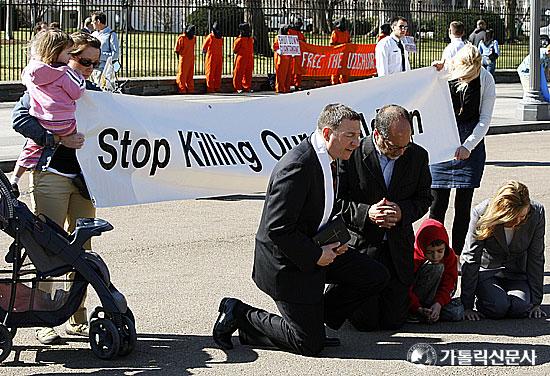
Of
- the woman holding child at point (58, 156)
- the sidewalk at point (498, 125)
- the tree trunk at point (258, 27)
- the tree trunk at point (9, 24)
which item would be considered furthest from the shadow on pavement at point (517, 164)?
the tree trunk at point (258, 27)

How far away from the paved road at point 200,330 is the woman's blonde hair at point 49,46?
5.78ft

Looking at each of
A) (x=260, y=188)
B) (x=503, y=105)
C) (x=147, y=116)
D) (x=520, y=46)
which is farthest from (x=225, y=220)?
(x=520, y=46)

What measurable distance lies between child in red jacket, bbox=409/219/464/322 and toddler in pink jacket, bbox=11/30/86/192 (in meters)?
2.52

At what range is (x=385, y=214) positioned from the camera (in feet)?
22.6

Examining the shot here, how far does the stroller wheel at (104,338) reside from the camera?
629cm

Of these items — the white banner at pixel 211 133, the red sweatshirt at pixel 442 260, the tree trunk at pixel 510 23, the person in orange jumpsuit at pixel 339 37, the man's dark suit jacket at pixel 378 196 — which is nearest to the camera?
the man's dark suit jacket at pixel 378 196

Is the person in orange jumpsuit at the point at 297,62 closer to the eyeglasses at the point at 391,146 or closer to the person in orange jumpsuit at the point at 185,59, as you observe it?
the person in orange jumpsuit at the point at 185,59

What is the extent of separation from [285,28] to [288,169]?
2100 cm

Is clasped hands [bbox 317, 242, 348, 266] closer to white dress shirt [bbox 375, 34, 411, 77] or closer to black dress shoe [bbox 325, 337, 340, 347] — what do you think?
black dress shoe [bbox 325, 337, 340, 347]

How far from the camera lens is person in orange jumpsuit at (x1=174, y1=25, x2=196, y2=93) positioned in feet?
85.3

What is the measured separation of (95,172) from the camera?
753 centimetres

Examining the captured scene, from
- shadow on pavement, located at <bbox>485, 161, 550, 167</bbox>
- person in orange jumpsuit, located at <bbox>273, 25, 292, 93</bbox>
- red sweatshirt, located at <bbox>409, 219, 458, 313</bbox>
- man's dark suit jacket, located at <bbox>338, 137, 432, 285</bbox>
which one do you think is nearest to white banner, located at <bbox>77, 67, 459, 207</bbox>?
red sweatshirt, located at <bbox>409, 219, 458, 313</bbox>

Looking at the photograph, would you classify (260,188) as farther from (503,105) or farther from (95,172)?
(503,105)

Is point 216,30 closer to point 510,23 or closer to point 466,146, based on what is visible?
point 510,23
